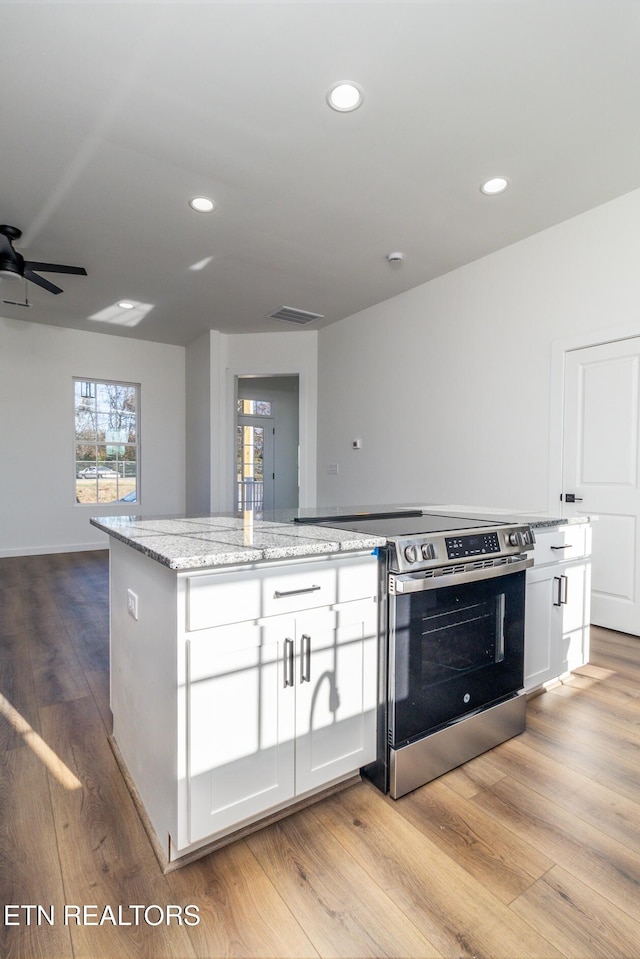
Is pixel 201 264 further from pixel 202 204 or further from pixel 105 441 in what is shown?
pixel 105 441

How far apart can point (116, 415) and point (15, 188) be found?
3820 millimetres

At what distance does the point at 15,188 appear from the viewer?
3051mm

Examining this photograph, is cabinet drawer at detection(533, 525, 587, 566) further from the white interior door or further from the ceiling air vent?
the ceiling air vent

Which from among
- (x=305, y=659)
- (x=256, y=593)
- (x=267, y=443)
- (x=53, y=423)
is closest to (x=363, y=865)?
(x=305, y=659)

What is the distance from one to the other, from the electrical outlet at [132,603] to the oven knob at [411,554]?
89 cm

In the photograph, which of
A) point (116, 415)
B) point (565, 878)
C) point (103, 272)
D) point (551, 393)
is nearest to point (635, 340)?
point (551, 393)

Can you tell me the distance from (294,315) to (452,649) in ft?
15.3

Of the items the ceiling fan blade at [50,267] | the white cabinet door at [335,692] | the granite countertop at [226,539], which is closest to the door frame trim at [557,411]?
the granite countertop at [226,539]

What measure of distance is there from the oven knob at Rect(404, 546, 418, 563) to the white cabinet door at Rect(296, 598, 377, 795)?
19 cm

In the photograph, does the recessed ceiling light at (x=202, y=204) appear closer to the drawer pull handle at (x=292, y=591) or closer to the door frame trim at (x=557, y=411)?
the door frame trim at (x=557, y=411)

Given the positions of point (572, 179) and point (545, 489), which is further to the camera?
point (545, 489)

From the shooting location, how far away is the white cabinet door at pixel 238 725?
125 centimetres

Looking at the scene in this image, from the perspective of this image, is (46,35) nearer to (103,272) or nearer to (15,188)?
(15,188)

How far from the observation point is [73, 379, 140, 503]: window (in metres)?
6.36
